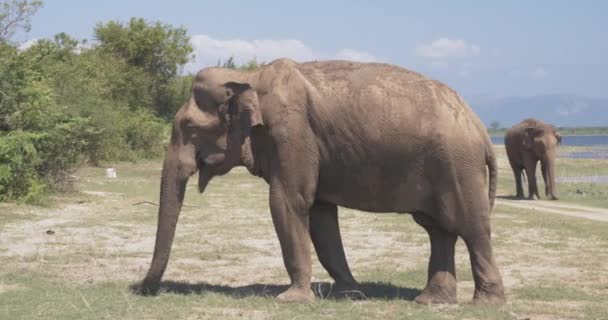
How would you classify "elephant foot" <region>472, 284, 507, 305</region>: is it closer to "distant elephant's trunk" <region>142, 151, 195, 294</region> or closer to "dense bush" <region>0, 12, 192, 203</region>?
"distant elephant's trunk" <region>142, 151, 195, 294</region>

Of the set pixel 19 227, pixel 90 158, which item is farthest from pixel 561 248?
pixel 90 158

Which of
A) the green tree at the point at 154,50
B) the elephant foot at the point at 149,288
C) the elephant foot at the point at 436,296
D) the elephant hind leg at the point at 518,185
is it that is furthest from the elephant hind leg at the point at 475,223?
the green tree at the point at 154,50

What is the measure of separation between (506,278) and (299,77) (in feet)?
14.5

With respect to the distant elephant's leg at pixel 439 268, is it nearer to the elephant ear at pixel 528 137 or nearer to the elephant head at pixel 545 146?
the elephant head at pixel 545 146

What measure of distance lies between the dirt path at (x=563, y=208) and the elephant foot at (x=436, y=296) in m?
12.5

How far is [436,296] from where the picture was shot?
966 cm

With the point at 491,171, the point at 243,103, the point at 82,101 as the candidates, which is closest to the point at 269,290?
the point at 243,103

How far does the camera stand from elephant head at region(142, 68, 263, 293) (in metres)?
9.66

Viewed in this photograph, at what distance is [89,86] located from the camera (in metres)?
37.4

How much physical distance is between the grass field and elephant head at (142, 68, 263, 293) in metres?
0.77

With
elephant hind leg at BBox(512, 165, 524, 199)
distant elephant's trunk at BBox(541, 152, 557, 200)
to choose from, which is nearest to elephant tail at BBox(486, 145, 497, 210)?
distant elephant's trunk at BBox(541, 152, 557, 200)

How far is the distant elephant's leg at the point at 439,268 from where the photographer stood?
9688 millimetres

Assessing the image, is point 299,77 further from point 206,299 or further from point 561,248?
point 561,248

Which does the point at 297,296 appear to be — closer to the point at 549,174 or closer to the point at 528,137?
the point at 549,174
